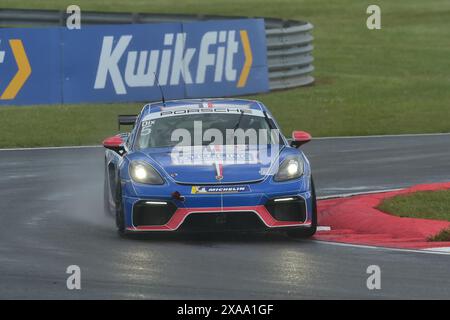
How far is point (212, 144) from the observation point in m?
13.4

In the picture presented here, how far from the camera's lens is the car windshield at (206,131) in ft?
44.4

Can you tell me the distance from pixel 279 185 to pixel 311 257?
1.11 meters

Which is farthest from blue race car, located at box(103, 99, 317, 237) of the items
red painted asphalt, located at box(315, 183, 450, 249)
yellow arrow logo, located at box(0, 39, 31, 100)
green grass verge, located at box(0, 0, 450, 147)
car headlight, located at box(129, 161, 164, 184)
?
yellow arrow logo, located at box(0, 39, 31, 100)

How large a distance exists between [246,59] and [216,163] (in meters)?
14.8

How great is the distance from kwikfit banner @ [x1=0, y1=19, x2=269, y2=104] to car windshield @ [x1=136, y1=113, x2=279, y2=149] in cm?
1185

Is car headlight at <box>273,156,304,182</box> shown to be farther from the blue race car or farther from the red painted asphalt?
the red painted asphalt

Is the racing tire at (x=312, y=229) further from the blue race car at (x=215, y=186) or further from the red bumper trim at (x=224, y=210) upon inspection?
the red bumper trim at (x=224, y=210)

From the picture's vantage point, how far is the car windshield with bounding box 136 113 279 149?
44.4 ft

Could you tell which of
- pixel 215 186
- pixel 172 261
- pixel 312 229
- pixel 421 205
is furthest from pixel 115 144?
pixel 421 205

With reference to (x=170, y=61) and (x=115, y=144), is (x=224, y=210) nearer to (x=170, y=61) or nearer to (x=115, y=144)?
(x=115, y=144)

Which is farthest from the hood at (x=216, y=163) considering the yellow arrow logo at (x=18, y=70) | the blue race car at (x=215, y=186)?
the yellow arrow logo at (x=18, y=70)

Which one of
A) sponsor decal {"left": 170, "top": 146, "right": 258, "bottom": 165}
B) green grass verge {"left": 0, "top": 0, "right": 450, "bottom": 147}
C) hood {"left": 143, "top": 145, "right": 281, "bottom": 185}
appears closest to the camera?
hood {"left": 143, "top": 145, "right": 281, "bottom": 185}

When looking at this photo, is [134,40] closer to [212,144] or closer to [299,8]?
[212,144]
